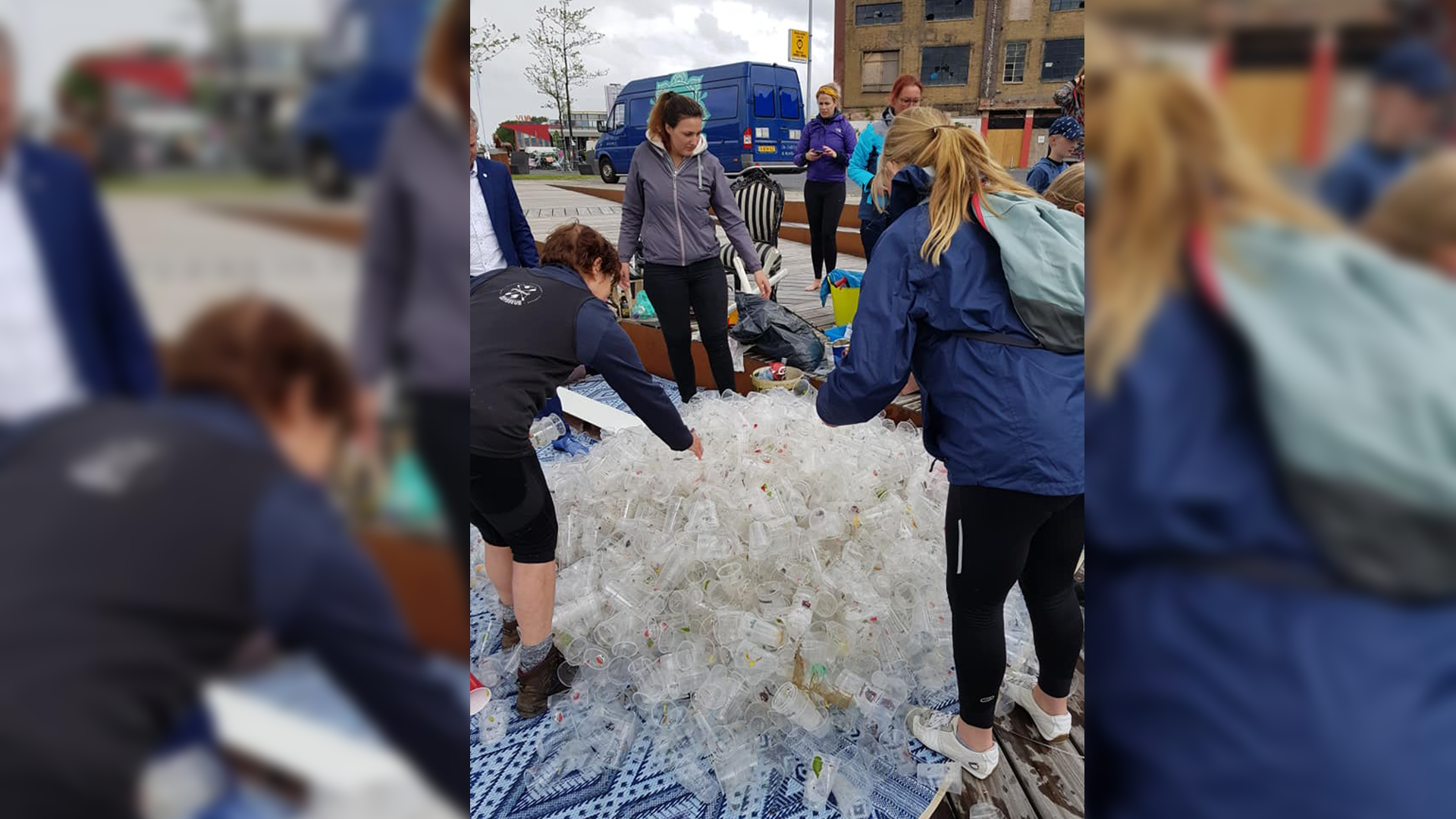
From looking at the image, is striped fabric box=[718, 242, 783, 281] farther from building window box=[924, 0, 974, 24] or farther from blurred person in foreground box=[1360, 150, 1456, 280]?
building window box=[924, 0, 974, 24]

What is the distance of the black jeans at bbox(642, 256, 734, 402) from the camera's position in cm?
363

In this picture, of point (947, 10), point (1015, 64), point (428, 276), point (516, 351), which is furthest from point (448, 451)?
point (947, 10)

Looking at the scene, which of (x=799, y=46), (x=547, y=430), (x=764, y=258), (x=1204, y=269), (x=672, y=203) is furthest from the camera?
(x=799, y=46)

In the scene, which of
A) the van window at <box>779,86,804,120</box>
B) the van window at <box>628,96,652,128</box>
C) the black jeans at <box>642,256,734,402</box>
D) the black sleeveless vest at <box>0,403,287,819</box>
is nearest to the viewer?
the black sleeveless vest at <box>0,403,287,819</box>

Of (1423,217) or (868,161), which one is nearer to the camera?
(1423,217)

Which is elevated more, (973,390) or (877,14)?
(877,14)

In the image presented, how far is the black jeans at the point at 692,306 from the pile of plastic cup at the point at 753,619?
988mm

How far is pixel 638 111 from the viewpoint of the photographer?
16.8 meters

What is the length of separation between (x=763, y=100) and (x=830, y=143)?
958 cm

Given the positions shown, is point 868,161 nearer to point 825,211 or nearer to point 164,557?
point 825,211

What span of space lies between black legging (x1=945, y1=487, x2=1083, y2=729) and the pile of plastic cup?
0.34 metres

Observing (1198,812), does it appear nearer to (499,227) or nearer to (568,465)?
(568,465)

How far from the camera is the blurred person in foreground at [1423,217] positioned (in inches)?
16.6

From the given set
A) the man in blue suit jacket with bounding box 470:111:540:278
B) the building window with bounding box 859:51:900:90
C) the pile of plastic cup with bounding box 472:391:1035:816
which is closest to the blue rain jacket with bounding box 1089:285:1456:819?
the pile of plastic cup with bounding box 472:391:1035:816
